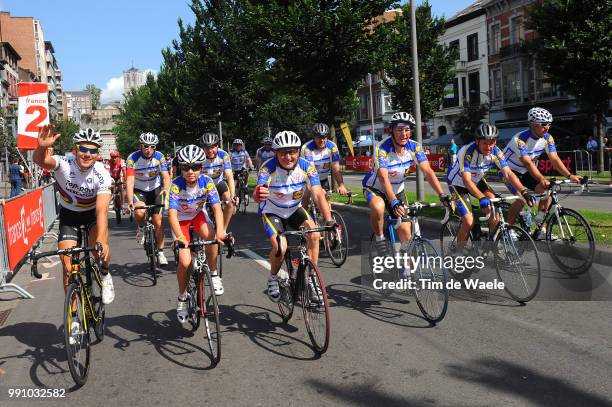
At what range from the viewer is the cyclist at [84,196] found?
5531mm

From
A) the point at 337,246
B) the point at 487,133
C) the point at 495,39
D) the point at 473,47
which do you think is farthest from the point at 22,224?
the point at 473,47

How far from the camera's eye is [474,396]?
4074 mm

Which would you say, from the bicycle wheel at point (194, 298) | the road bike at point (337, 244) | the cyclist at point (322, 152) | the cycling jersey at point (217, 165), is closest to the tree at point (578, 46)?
the cyclist at point (322, 152)

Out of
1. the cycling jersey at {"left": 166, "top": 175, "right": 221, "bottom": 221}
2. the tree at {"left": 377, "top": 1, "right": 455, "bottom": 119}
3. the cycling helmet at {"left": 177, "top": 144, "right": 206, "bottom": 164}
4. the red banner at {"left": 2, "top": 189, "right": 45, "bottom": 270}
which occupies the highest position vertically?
the tree at {"left": 377, "top": 1, "right": 455, "bottom": 119}

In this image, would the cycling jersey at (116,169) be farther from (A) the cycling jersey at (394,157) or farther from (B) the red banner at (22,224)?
(A) the cycling jersey at (394,157)

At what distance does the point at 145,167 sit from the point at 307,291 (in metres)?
5.43

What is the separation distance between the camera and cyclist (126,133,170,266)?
9.41 metres

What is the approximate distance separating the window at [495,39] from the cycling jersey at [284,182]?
45900 millimetres

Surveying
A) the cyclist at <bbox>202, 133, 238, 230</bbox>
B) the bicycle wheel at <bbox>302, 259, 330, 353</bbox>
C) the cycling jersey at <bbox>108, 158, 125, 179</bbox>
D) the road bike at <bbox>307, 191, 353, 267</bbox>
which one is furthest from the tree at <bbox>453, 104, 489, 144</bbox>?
the bicycle wheel at <bbox>302, 259, 330, 353</bbox>

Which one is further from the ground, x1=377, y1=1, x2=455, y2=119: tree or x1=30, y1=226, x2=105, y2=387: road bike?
x1=377, y1=1, x2=455, y2=119: tree

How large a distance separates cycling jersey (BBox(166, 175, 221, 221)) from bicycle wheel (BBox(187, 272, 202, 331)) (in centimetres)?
86

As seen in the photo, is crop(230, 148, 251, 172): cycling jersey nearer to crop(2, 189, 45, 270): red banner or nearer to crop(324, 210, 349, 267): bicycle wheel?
crop(2, 189, 45, 270): red banner

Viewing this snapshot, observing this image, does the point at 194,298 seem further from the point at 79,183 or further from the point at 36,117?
the point at 36,117

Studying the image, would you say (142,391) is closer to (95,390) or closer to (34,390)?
(95,390)
